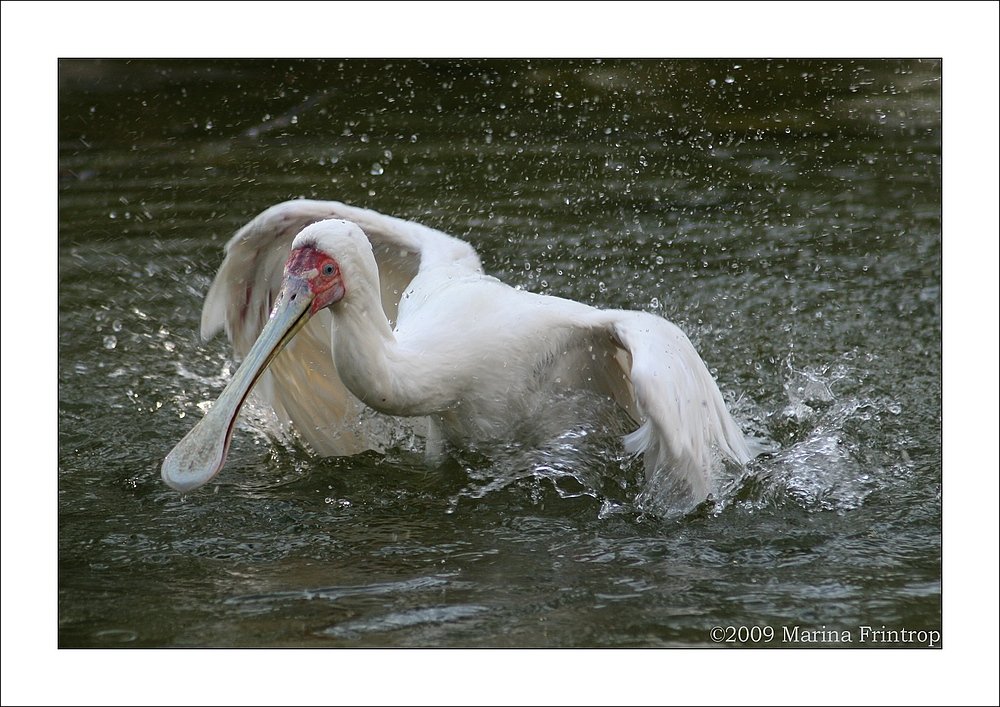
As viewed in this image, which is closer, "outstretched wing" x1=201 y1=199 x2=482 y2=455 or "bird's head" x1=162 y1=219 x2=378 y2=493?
"bird's head" x1=162 y1=219 x2=378 y2=493

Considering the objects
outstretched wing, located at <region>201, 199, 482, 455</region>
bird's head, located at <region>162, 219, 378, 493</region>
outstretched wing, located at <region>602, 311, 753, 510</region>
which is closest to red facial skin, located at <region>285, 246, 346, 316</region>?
bird's head, located at <region>162, 219, 378, 493</region>

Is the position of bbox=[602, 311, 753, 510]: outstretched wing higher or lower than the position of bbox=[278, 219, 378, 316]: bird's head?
lower

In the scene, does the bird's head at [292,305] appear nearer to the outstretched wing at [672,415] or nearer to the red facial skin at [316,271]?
the red facial skin at [316,271]

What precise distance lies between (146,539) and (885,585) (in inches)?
77.0

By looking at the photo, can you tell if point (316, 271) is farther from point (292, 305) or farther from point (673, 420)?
point (673, 420)

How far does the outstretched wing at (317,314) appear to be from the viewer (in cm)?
419

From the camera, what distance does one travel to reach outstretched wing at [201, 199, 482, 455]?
4.19 metres

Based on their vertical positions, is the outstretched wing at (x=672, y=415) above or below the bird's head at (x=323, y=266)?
below

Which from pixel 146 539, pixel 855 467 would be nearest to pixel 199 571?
pixel 146 539

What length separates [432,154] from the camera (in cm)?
498

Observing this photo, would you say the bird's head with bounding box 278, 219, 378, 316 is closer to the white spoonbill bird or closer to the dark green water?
the white spoonbill bird

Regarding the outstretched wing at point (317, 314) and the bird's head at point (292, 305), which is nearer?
the bird's head at point (292, 305)

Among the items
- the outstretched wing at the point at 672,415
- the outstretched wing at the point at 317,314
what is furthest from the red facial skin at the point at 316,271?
the outstretched wing at the point at 672,415

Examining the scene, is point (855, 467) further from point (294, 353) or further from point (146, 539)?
point (146, 539)
